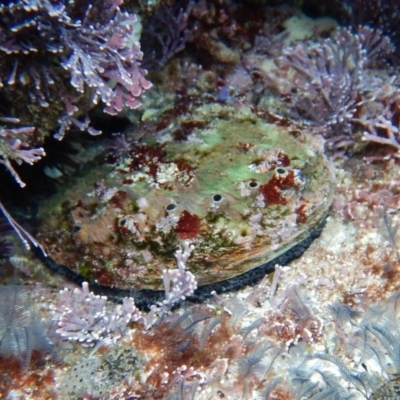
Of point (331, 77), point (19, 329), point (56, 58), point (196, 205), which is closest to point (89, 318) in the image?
point (19, 329)

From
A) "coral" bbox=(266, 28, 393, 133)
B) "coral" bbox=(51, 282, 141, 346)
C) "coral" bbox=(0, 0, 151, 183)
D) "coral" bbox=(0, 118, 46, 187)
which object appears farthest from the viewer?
"coral" bbox=(266, 28, 393, 133)

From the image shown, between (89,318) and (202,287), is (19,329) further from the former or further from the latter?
(202,287)

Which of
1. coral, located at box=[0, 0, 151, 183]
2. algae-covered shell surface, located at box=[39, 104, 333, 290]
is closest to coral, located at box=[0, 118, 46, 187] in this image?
coral, located at box=[0, 0, 151, 183]

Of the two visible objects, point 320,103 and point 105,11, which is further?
point 320,103

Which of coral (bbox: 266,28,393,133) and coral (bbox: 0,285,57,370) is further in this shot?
coral (bbox: 266,28,393,133)

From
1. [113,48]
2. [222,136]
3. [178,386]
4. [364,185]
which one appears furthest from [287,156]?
[178,386]

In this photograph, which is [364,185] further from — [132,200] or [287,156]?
[132,200]

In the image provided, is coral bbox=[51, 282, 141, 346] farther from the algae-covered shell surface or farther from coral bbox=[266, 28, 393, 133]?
coral bbox=[266, 28, 393, 133]

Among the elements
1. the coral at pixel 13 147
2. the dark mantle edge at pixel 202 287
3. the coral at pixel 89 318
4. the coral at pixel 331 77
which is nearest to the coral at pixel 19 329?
the coral at pixel 89 318
